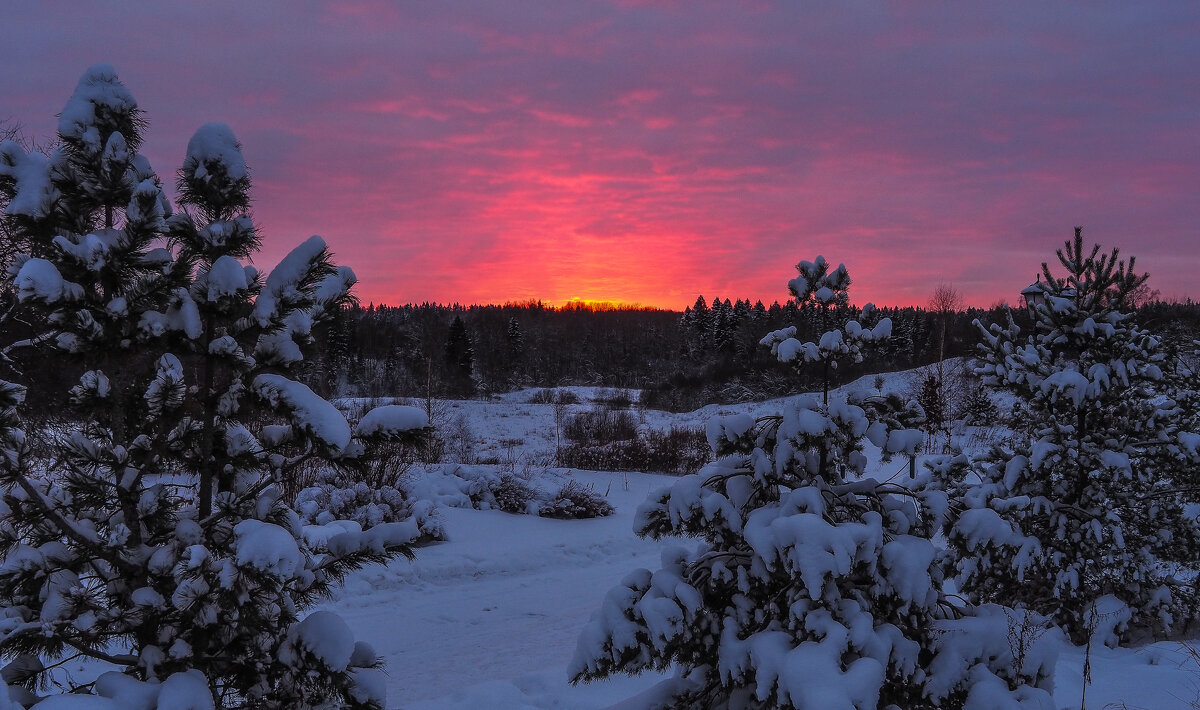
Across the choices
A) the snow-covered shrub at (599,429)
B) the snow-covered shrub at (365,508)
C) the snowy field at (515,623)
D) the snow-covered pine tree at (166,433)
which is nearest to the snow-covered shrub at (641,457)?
the snow-covered shrub at (599,429)

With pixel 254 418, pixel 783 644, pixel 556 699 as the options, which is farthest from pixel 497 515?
pixel 783 644

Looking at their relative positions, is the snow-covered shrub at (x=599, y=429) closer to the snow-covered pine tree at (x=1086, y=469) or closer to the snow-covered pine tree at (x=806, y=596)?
the snow-covered pine tree at (x=1086, y=469)

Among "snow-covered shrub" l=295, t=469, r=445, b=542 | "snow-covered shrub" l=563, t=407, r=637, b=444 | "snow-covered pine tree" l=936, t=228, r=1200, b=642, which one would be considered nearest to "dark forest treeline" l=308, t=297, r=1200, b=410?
"snow-covered shrub" l=563, t=407, r=637, b=444

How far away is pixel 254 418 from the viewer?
336 cm

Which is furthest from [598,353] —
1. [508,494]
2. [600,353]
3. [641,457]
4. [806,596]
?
[806,596]

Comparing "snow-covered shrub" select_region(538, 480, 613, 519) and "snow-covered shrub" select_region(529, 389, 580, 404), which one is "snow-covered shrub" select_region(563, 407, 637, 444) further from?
"snow-covered shrub" select_region(529, 389, 580, 404)

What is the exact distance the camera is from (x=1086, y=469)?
20.9 ft

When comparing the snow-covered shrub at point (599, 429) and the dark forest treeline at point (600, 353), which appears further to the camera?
the dark forest treeline at point (600, 353)

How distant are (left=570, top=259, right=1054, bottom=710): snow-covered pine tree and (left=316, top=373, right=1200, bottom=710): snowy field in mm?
561

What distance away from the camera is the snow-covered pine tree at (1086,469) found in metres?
6.13

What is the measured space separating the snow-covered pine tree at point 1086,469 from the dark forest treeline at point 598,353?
90.1ft

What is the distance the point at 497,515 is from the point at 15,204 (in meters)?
9.72

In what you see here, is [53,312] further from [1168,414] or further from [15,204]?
[1168,414]

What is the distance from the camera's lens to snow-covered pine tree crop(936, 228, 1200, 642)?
20.1ft
